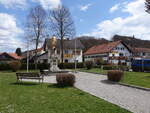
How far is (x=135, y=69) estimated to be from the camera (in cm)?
2998

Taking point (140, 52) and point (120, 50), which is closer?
point (120, 50)

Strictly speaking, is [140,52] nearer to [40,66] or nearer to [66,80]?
[40,66]

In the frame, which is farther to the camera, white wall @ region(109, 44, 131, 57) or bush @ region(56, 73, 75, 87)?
white wall @ region(109, 44, 131, 57)

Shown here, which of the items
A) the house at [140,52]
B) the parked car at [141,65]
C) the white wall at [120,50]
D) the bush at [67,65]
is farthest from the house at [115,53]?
the parked car at [141,65]

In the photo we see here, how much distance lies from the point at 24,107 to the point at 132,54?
2174 inches

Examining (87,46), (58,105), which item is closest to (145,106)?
(58,105)

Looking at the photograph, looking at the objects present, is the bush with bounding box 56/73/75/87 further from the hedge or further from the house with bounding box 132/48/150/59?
the house with bounding box 132/48/150/59

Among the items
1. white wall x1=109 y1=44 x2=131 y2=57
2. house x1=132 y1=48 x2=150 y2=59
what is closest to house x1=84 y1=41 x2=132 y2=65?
white wall x1=109 y1=44 x2=131 y2=57

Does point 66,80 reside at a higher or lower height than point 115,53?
lower

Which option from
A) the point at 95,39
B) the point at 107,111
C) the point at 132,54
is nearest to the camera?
the point at 107,111

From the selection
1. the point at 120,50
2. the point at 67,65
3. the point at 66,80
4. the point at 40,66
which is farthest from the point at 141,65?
the point at 120,50

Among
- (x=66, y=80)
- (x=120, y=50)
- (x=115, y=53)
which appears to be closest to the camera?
(x=66, y=80)

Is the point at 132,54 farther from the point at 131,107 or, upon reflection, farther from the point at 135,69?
the point at 131,107

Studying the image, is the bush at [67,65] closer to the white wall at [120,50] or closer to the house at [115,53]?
the house at [115,53]
